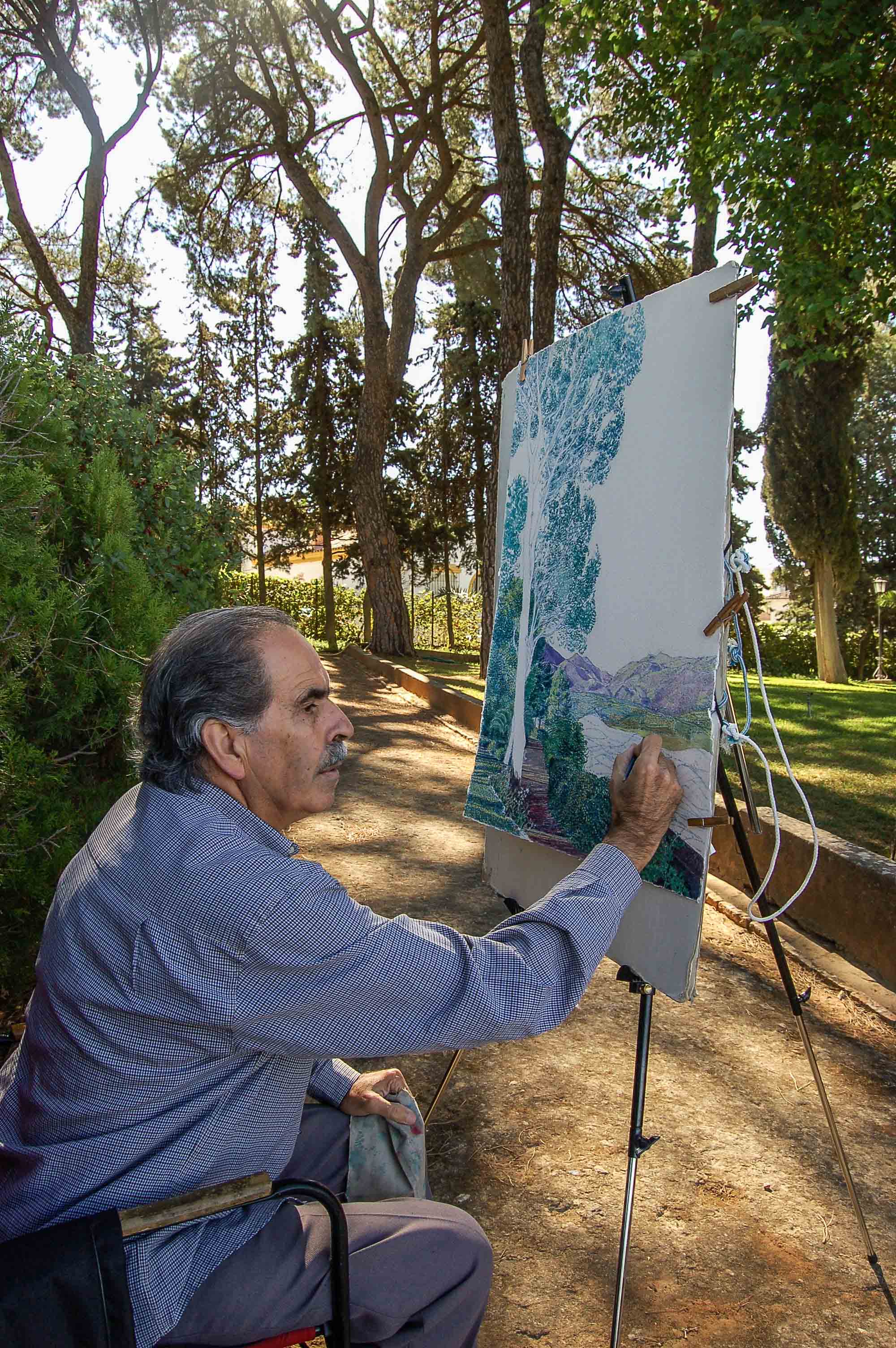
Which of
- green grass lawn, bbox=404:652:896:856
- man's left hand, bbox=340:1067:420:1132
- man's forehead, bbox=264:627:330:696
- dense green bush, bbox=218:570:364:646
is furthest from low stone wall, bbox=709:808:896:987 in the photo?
dense green bush, bbox=218:570:364:646

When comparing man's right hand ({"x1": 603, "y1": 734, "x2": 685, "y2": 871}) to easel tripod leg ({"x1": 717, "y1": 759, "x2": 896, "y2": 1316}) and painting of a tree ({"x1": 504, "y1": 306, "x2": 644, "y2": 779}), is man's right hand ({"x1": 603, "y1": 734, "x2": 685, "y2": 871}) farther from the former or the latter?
painting of a tree ({"x1": 504, "y1": 306, "x2": 644, "y2": 779})

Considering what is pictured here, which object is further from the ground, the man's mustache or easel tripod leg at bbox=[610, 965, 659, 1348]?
the man's mustache

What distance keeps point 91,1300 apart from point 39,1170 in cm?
26

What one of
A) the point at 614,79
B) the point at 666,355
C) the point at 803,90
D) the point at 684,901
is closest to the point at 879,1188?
the point at 684,901

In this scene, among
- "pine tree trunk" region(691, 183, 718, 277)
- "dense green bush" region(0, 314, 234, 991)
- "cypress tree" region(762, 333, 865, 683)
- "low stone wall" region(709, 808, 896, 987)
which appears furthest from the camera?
"cypress tree" region(762, 333, 865, 683)

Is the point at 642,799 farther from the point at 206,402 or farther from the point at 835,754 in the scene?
the point at 206,402

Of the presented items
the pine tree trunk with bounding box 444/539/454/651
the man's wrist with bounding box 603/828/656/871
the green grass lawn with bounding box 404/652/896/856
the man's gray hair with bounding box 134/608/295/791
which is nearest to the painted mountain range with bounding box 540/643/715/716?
the man's wrist with bounding box 603/828/656/871

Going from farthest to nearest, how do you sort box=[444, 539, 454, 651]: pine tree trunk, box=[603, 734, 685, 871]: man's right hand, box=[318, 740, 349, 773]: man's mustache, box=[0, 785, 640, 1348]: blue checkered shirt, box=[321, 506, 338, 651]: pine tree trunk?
box=[444, 539, 454, 651]: pine tree trunk
box=[321, 506, 338, 651]: pine tree trunk
box=[603, 734, 685, 871]: man's right hand
box=[318, 740, 349, 773]: man's mustache
box=[0, 785, 640, 1348]: blue checkered shirt

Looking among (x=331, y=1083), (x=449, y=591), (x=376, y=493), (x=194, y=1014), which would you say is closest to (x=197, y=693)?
(x=194, y=1014)

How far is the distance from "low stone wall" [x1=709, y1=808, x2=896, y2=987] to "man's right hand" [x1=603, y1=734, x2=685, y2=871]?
1.78 metres

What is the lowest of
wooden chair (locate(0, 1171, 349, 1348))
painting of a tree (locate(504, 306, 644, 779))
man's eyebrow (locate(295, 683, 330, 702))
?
wooden chair (locate(0, 1171, 349, 1348))

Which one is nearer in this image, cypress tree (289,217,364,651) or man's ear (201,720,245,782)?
man's ear (201,720,245,782)

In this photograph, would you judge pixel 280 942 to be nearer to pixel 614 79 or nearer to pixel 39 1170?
pixel 39 1170

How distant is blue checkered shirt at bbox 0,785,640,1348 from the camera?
52.9 inches
